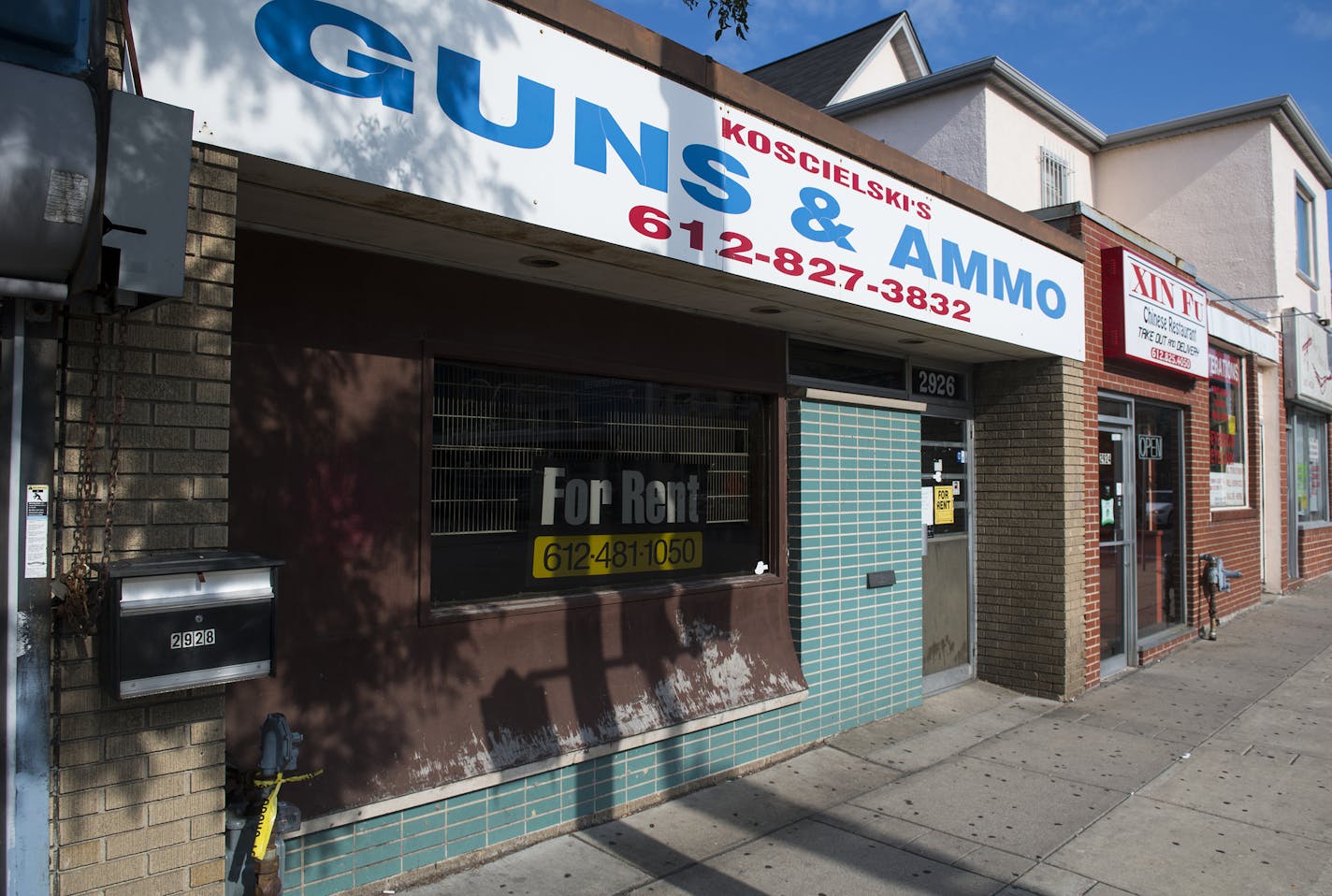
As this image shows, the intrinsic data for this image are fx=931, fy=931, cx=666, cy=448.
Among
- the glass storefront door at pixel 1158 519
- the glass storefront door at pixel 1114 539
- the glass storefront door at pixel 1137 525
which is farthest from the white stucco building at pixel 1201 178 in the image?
the glass storefront door at pixel 1114 539

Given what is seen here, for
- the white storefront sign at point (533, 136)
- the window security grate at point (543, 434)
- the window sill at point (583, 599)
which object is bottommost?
the window sill at point (583, 599)

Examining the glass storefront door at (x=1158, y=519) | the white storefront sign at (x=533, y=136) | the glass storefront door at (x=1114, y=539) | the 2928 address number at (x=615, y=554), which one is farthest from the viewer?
the glass storefront door at (x=1158, y=519)

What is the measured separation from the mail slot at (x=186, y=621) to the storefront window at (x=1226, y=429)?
466 inches

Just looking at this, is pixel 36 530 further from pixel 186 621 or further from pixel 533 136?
pixel 533 136

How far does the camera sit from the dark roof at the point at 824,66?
1455cm

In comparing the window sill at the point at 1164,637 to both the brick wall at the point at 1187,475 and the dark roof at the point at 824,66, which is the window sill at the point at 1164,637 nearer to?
the brick wall at the point at 1187,475

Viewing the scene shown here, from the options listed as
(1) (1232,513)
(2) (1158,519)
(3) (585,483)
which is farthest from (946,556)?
(1) (1232,513)

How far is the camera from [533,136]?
4.06m

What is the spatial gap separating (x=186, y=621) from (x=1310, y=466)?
715 inches

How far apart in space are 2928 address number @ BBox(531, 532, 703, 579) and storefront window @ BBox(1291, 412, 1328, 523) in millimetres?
13442

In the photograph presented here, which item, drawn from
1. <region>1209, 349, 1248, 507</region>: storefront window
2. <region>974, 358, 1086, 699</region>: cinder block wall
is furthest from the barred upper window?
<region>974, 358, 1086, 699</region>: cinder block wall

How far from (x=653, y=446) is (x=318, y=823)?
9.06ft

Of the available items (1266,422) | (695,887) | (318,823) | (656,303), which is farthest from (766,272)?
(1266,422)

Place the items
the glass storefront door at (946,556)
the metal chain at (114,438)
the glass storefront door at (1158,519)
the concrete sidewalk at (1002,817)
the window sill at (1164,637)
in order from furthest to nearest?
the glass storefront door at (1158,519) → the window sill at (1164,637) → the glass storefront door at (946,556) → the concrete sidewalk at (1002,817) → the metal chain at (114,438)
